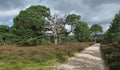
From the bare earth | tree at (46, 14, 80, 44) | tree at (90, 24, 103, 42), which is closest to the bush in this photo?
the bare earth

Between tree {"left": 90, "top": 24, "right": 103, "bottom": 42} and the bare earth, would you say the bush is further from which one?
tree {"left": 90, "top": 24, "right": 103, "bottom": 42}

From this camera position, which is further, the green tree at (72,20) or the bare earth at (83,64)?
the green tree at (72,20)

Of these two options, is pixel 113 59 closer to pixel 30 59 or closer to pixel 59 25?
pixel 30 59

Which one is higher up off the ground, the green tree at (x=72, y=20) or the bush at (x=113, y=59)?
the green tree at (x=72, y=20)

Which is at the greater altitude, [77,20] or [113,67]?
[77,20]

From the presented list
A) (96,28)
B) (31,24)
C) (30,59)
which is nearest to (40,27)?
(31,24)

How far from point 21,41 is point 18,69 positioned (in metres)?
40.9

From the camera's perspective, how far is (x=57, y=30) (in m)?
51.7

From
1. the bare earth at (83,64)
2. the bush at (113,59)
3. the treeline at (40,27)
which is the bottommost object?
the bare earth at (83,64)

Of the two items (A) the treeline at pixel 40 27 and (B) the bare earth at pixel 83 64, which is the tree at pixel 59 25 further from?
(B) the bare earth at pixel 83 64

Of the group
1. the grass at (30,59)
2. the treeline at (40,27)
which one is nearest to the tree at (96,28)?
the treeline at (40,27)

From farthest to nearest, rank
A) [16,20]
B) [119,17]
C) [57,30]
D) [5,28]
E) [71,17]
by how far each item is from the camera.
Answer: [5,28]
[16,20]
[71,17]
[57,30]
[119,17]

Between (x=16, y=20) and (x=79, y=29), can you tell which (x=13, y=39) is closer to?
(x=16, y=20)

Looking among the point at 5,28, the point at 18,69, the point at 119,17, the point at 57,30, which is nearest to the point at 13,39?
the point at 57,30
